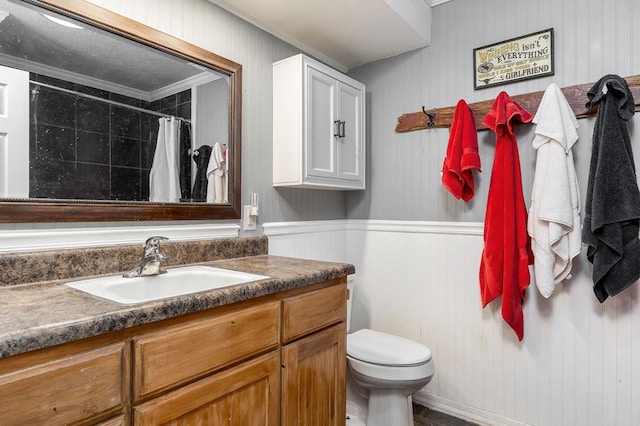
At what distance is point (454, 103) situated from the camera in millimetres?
2199

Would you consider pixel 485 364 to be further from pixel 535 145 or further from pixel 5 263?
pixel 5 263

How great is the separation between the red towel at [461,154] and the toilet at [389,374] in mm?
886

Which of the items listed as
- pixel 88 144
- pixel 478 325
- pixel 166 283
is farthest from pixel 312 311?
pixel 478 325

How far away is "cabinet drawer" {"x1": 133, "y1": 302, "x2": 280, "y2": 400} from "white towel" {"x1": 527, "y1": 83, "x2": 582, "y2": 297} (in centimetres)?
131

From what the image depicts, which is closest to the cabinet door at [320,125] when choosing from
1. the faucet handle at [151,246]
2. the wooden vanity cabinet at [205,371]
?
the wooden vanity cabinet at [205,371]

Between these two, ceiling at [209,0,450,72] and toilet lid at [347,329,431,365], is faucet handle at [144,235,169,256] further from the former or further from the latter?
ceiling at [209,0,450,72]

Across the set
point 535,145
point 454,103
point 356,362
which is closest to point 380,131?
point 454,103

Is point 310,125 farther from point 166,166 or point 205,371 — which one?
point 205,371

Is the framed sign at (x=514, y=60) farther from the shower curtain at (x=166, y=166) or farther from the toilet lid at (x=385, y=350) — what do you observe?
the shower curtain at (x=166, y=166)

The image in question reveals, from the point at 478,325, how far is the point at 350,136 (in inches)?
52.6

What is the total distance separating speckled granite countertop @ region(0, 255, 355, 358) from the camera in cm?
76

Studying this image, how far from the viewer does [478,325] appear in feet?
6.94

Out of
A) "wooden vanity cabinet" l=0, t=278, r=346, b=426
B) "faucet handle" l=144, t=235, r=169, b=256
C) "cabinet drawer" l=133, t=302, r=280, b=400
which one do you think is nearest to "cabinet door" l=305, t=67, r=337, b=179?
"wooden vanity cabinet" l=0, t=278, r=346, b=426

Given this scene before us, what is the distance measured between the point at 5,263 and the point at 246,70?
1.35 metres
